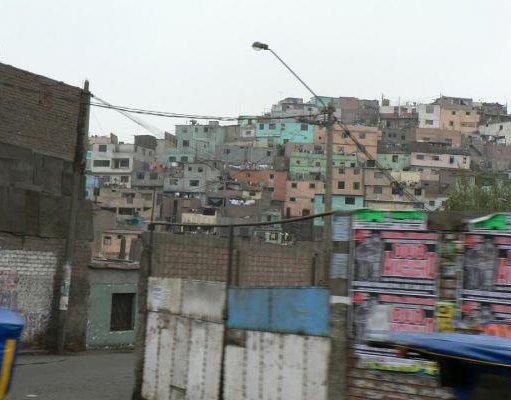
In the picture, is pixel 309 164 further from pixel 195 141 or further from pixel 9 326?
pixel 9 326

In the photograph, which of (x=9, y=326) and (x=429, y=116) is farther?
(x=429, y=116)

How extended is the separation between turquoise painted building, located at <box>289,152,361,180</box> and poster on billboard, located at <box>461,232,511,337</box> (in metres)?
88.4

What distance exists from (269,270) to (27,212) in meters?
11.3

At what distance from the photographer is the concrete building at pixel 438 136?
4505 inches

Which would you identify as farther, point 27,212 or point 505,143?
point 505,143

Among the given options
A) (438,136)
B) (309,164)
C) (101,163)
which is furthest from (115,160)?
(438,136)

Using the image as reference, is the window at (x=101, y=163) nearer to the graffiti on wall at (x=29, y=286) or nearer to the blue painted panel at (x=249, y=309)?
the graffiti on wall at (x=29, y=286)

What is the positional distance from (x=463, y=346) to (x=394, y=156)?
331 ft

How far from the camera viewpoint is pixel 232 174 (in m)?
98.2

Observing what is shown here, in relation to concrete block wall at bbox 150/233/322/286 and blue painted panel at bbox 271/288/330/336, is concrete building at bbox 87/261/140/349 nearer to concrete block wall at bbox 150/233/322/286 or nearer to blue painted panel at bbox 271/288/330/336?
concrete block wall at bbox 150/233/322/286

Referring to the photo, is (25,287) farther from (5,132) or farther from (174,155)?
(174,155)

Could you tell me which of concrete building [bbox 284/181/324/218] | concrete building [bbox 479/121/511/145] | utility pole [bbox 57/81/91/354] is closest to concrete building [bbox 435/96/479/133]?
concrete building [bbox 479/121/511/145]

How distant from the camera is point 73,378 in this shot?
47.1 ft

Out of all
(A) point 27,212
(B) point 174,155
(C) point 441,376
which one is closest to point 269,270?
(C) point 441,376
